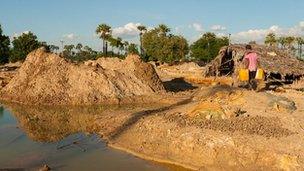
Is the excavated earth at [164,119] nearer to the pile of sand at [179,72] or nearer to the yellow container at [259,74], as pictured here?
the yellow container at [259,74]

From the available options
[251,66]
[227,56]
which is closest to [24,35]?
[227,56]

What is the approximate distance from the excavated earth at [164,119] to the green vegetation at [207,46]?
47.5m

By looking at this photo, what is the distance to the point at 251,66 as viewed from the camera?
19969 millimetres

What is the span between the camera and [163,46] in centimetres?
6988

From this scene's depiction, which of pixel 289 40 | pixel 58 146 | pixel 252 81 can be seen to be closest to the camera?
pixel 58 146

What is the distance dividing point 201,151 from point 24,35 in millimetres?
59405

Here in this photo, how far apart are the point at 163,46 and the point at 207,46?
9578 millimetres

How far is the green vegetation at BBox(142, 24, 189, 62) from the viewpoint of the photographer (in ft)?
228

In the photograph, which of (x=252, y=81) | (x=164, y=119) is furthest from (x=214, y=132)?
(x=252, y=81)

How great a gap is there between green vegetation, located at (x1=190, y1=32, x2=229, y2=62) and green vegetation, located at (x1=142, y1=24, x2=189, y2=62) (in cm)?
364

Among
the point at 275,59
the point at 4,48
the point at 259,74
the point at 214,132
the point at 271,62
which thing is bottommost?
the point at 214,132

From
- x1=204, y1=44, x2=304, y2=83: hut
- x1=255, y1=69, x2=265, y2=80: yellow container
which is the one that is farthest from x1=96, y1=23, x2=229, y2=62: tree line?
x1=255, y1=69, x2=265, y2=80: yellow container

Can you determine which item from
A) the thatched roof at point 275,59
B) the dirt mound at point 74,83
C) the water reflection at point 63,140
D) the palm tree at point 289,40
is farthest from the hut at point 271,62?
the palm tree at point 289,40

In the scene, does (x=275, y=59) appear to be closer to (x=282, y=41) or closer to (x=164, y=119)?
(x=164, y=119)
